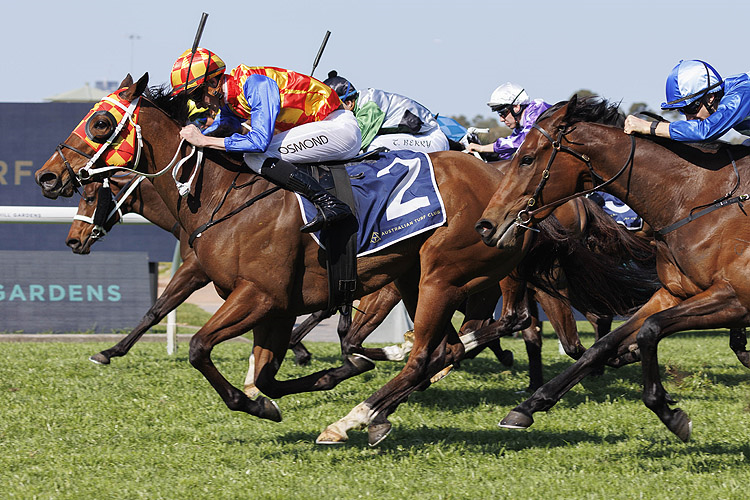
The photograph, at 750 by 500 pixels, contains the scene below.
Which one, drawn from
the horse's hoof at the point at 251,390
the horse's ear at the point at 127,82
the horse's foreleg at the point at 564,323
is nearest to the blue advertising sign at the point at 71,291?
the horse's hoof at the point at 251,390

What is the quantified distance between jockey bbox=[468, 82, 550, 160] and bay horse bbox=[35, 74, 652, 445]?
2.04m

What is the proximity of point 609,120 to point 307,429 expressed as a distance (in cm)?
230

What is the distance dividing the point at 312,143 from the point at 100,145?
106cm

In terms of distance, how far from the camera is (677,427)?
4.24m

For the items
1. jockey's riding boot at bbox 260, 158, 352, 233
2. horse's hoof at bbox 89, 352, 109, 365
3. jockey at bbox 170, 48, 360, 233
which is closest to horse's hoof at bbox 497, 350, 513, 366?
horse's hoof at bbox 89, 352, 109, 365

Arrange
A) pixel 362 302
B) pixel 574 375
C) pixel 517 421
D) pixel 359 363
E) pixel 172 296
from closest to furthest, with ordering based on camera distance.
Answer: pixel 517 421 < pixel 574 375 < pixel 359 363 < pixel 362 302 < pixel 172 296

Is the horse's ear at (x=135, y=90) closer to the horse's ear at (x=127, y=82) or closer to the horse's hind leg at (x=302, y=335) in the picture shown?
the horse's ear at (x=127, y=82)

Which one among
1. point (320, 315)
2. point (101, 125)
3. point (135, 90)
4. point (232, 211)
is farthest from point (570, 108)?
point (320, 315)

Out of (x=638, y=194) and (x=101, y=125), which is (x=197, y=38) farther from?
(x=638, y=194)

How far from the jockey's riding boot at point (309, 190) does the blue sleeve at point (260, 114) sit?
0.13m

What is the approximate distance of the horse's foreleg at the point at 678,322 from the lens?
13.2 feet

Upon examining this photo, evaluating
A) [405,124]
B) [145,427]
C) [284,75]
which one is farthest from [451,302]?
[405,124]

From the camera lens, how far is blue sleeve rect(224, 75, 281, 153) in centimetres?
447

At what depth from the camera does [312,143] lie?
15.6 feet
